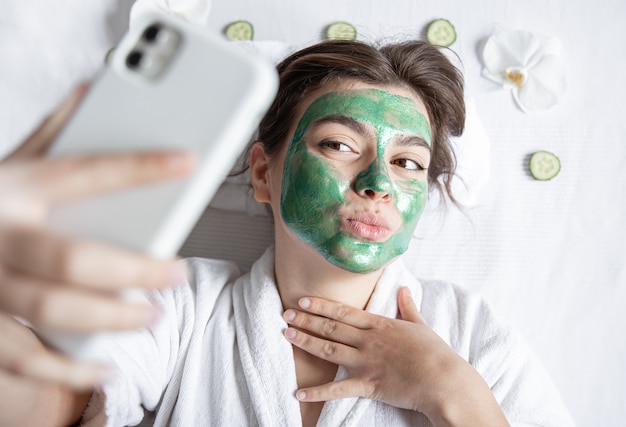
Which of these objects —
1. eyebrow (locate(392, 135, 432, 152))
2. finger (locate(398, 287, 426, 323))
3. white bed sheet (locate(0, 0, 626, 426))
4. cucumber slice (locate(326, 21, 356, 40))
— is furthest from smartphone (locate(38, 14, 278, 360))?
cucumber slice (locate(326, 21, 356, 40))

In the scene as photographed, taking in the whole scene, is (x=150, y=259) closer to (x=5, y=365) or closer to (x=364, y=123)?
(x=5, y=365)

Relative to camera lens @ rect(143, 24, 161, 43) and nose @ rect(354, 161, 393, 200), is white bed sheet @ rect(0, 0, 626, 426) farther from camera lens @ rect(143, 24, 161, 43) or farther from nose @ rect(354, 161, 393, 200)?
camera lens @ rect(143, 24, 161, 43)

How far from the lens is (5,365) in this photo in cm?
62

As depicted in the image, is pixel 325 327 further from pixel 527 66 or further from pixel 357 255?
pixel 527 66

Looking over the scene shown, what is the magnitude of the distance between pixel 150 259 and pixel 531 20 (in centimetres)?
166

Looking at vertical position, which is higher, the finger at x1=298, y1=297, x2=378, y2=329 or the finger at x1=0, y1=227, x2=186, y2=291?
the finger at x1=0, y1=227, x2=186, y2=291

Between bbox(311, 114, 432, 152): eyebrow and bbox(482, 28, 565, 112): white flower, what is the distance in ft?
2.19

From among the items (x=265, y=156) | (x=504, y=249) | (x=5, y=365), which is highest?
(x=5, y=365)

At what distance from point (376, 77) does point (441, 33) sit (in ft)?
2.00

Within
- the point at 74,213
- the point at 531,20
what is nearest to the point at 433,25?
the point at 531,20

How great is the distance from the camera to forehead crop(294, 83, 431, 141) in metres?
1.22

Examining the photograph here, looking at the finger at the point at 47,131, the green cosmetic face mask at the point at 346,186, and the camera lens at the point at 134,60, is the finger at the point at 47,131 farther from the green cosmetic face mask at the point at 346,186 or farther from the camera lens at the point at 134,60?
the green cosmetic face mask at the point at 346,186

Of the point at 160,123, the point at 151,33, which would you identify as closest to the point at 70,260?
the point at 160,123

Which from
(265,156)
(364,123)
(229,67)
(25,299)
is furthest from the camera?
(265,156)
